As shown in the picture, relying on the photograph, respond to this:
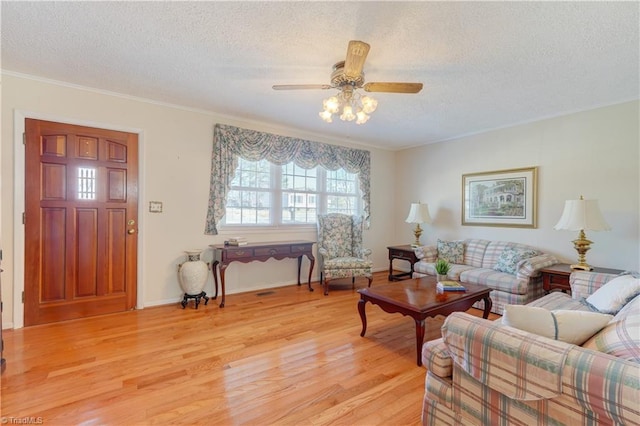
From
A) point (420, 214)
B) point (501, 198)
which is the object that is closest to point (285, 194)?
point (420, 214)

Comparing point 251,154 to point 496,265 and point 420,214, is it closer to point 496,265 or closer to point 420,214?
point 420,214

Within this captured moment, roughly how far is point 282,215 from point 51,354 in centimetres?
299

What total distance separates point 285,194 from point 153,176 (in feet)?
6.09

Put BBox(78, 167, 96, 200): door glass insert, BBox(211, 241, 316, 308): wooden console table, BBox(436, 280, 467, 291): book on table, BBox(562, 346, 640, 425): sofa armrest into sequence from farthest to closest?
BBox(211, 241, 316, 308): wooden console table < BBox(78, 167, 96, 200): door glass insert < BBox(436, 280, 467, 291): book on table < BBox(562, 346, 640, 425): sofa armrest

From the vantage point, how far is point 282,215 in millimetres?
4684

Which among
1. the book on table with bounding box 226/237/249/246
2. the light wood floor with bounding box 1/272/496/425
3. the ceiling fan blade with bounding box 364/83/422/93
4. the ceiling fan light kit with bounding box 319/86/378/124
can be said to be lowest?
the light wood floor with bounding box 1/272/496/425

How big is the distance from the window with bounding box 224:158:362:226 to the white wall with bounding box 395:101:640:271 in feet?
5.84

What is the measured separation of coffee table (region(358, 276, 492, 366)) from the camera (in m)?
2.36

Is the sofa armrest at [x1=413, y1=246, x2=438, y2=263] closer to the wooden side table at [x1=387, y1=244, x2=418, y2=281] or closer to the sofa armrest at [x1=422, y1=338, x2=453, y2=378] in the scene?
the wooden side table at [x1=387, y1=244, x2=418, y2=281]

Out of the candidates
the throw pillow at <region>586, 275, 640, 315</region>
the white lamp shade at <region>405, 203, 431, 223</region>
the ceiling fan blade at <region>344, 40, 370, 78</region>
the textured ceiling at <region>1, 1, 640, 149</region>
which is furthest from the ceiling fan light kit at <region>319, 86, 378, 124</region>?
the white lamp shade at <region>405, 203, 431, 223</region>

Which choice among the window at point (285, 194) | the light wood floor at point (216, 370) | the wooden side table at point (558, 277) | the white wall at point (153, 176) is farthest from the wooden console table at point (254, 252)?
the wooden side table at point (558, 277)

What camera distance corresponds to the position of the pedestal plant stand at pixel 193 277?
352cm

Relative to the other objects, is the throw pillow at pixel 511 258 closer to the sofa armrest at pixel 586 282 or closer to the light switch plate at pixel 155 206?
the sofa armrest at pixel 586 282

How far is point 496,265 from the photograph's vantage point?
386 centimetres
